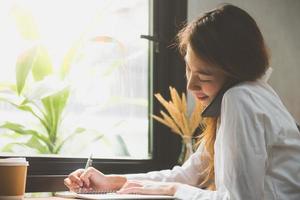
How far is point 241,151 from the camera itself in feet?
4.70

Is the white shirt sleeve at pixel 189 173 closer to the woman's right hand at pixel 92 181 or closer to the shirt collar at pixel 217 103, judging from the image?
the woman's right hand at pixel 92 181

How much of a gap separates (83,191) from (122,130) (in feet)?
1.96

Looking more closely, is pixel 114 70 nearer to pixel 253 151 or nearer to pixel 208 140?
pixel 208 140

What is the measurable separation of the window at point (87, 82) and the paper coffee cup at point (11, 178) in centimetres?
41

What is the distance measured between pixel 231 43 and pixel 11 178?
774mm

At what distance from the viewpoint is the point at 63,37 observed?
2.29m

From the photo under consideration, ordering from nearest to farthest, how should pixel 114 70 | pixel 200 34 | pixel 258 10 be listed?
pixel 200 34 < pixel 114 70 < pixel 258 10

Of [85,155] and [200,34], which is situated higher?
[200,34]

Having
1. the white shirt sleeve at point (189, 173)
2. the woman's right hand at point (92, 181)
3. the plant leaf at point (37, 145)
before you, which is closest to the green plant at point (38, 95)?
the plant leaf at point (37, 145)

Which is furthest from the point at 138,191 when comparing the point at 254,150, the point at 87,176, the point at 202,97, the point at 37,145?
the point at 37,145

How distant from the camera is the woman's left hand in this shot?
1.68 metres

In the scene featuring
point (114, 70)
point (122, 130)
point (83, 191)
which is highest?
point (114, 70)

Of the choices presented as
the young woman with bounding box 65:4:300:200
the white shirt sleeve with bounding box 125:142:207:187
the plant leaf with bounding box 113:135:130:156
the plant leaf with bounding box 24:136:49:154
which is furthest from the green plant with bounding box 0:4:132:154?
the young woman with bounding box 65:4:300:200

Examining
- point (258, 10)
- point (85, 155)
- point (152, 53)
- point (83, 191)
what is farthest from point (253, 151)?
point (258, 10)
